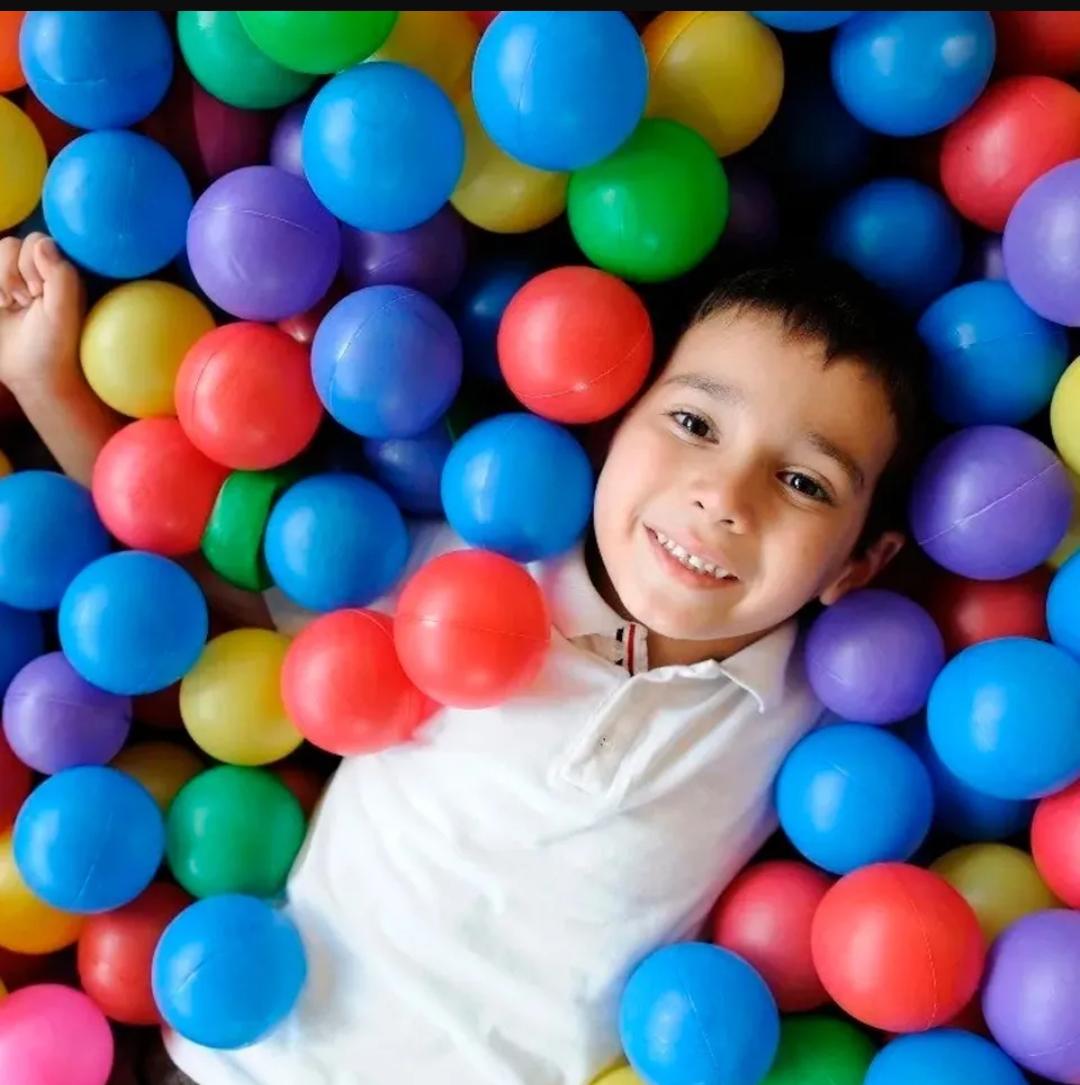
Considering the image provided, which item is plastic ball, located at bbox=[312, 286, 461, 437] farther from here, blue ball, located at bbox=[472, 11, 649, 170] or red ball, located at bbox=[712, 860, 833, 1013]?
red ball, located at bbox=[712, 860, 833, 1013]

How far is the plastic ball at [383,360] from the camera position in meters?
1.22

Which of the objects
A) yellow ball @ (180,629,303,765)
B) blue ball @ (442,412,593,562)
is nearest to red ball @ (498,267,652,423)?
blue ball @ (442,412,593,562)

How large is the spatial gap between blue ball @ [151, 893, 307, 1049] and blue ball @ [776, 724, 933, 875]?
0.50m

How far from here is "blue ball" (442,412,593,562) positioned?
4.12ft

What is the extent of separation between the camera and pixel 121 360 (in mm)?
1275

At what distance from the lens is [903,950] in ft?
3.84

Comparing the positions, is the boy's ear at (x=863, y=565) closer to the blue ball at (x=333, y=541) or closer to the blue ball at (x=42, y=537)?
the blue ball at (x=333, y=541)

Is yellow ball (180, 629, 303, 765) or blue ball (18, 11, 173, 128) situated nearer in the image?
blue ball (18, 11, 173, 128)

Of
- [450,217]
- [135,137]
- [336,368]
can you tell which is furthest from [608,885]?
[135,137]

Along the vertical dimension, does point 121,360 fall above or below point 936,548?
A: above

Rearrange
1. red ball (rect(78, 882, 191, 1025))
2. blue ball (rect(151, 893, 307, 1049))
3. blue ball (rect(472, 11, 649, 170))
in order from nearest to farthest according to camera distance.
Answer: blue ball (rect(472, 11, 649, 170)) → blue ball (rect(151, 893, 307, 1049)) → red ball (rect(78, 882, 191, 1025))

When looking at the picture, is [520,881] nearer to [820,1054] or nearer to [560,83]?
[820,1054]

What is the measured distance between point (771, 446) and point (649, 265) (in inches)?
8.0

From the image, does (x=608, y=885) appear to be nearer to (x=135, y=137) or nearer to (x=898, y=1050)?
(x=898, y=1050)
